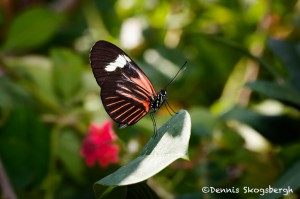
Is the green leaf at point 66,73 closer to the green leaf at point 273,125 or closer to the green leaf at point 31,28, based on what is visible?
the green leaf at point 31,28

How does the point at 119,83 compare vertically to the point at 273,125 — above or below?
above

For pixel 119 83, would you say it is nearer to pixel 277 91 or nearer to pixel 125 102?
pixel 125 102

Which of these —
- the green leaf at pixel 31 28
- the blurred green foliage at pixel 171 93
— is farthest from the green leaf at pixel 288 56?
the green leaf at pixel 31 28

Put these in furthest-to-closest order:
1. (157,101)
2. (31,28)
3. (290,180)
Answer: (31,28) → (157,101) → (290,180)

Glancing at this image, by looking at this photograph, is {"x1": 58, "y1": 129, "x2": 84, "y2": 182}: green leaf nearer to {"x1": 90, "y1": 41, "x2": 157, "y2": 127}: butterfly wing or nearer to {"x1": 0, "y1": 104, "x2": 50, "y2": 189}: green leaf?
{"x1": 0, "y1": 104, "x2": 50, "y2": 189}: green leaf

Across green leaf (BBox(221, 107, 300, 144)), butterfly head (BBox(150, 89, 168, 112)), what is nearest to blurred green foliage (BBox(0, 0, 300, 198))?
green leaf (BBox(221, 107, 300, 144))

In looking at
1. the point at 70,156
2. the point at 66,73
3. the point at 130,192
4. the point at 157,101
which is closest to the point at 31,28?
the point at 66,73

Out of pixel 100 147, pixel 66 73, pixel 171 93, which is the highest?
pixel 66 73
